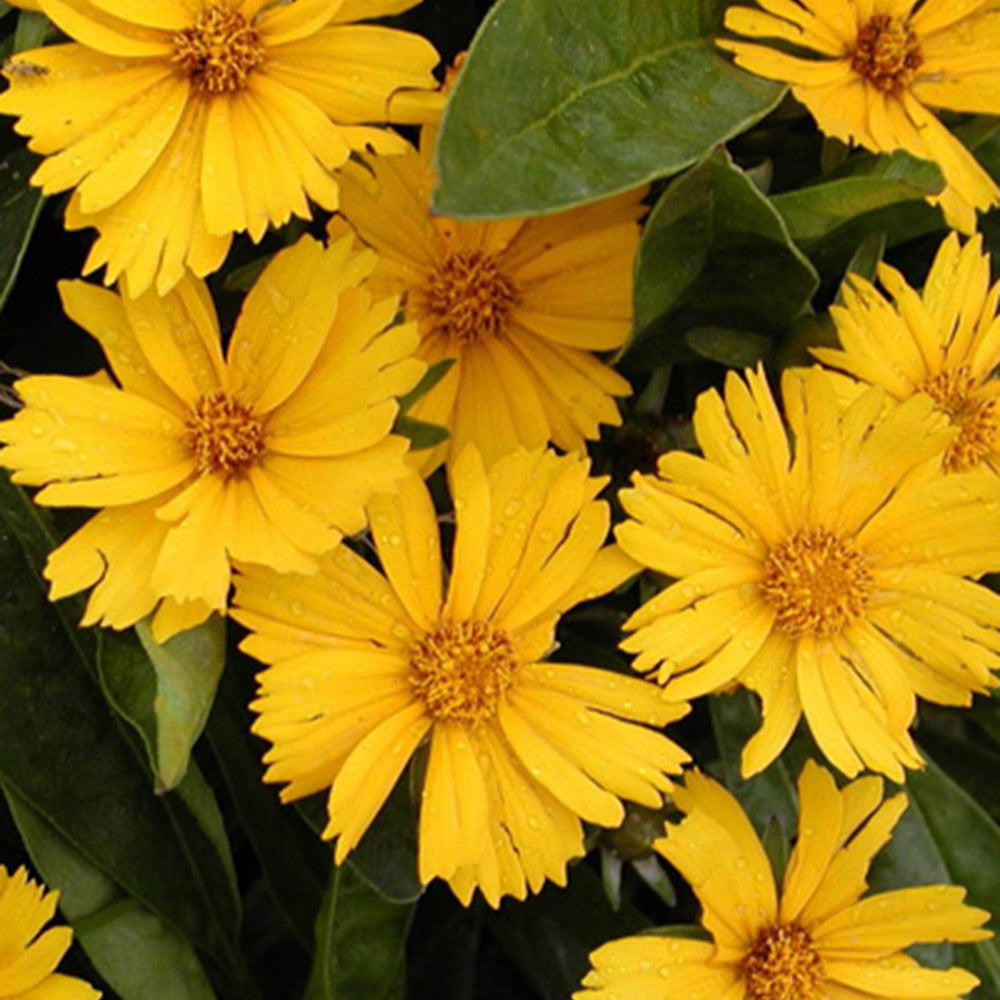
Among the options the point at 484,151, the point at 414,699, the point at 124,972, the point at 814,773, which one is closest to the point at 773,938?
the point at 814,773

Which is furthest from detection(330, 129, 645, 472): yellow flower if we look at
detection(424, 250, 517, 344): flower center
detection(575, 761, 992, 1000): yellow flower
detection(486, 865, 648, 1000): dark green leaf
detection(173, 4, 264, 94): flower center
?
detection(486, 865, 648, 1000): dark green leaf

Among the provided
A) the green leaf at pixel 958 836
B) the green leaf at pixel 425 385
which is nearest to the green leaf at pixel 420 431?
the green leaf at pixel 425 385

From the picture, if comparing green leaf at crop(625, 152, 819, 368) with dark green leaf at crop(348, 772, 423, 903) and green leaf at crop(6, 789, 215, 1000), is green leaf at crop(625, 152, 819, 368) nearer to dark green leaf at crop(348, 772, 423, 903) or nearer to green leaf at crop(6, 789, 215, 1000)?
dark green leaf at crop(348, 772, 423, 903)

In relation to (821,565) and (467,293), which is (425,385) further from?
(821,565)

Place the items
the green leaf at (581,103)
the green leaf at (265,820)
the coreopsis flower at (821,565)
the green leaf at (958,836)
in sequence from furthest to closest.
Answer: the green leaf at (958,836), the green leaf at (265,820), the coreopsis flower at (821,565), the green leaf at (581,103)

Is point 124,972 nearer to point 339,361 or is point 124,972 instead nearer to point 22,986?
point 22,986

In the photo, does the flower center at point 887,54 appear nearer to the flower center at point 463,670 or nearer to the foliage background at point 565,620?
the foliage background at point 565,620

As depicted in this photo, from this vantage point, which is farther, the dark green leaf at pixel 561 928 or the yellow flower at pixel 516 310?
the dark green leaf at pixel 561 928
